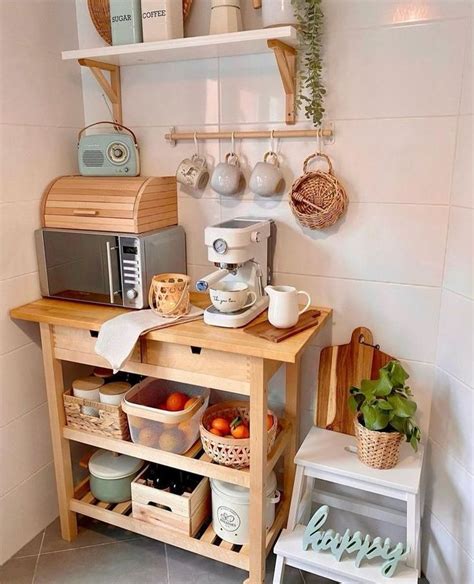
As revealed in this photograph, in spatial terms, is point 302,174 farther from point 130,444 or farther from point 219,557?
point 219,557

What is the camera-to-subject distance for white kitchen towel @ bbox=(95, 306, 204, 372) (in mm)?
1459

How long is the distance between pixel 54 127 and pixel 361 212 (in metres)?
1.11

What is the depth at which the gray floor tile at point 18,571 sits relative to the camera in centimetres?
172

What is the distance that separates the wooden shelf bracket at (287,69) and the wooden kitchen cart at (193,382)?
2.15 ft

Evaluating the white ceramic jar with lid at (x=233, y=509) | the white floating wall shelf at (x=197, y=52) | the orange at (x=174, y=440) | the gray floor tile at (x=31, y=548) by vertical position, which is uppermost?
the white floating wall shelf at (x=197, y=52)

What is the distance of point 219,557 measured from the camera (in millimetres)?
1637

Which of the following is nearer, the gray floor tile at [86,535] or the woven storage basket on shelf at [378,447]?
the woven storage basket on shelf at [378,447]

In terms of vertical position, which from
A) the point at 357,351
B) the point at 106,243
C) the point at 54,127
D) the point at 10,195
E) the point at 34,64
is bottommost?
the point at 357,351

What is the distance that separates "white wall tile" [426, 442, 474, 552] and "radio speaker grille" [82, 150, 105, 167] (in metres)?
1.46

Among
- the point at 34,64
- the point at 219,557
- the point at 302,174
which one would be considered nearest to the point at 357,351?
the point at 302,174

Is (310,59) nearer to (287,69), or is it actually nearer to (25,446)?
(287,69)

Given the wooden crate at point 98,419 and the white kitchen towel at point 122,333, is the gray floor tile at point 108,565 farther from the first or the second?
the white kitchen towel at point 122,333

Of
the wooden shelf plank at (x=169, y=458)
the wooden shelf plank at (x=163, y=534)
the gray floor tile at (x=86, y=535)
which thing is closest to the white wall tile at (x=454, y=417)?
the wooden shelf plank at (x=169, y=458)

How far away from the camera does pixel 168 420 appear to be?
62.2 inches
